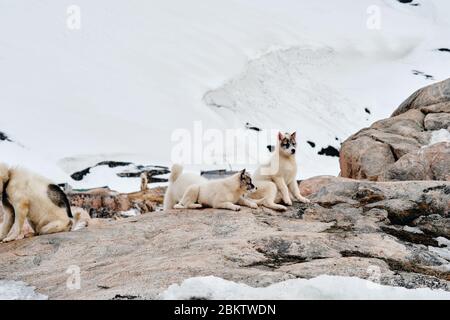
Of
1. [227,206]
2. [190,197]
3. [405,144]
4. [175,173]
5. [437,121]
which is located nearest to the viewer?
[227,206]

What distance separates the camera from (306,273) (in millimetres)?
6387

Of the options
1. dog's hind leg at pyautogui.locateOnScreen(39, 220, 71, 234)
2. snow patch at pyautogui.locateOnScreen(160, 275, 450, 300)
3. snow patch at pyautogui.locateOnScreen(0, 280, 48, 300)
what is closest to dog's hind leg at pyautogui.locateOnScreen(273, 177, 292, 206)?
dog's hind leg at pyautogui.locateOnScreen(39, 220, 71, 234)

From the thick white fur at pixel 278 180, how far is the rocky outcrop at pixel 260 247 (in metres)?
0.44

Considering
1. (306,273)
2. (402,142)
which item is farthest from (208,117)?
(306,273)

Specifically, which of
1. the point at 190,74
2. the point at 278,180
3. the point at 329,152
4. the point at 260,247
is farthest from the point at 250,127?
the point at 260,247

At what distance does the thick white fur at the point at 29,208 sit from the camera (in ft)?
32.0

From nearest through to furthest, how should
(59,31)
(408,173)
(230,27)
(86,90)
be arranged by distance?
(408,173) → (86,90) → (59,31) → (230,27)

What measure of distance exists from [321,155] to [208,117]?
12.0 m

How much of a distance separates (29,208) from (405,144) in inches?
583

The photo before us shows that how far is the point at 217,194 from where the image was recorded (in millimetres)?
11195

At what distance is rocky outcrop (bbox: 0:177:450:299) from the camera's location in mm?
6371

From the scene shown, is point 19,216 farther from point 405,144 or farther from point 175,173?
point 405,144

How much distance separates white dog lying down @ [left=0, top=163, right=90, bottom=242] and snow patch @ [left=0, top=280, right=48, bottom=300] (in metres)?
2.72
